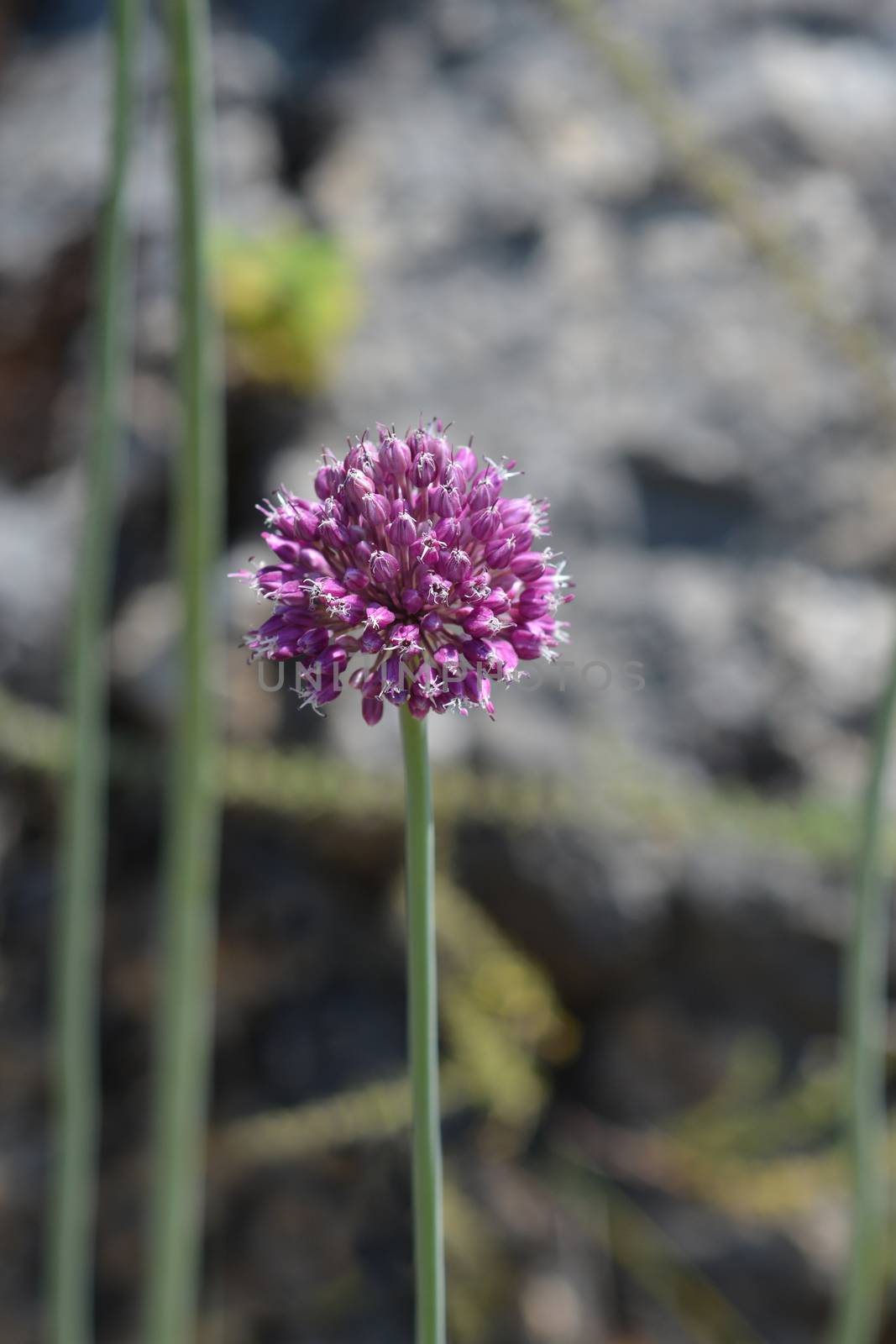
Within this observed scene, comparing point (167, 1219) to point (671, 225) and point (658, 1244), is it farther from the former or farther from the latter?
point (671, 225)

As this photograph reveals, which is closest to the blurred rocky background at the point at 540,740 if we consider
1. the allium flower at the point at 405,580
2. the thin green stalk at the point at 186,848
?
the thin green stalk at the point at 186,848

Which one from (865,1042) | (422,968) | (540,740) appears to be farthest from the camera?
(540,740)

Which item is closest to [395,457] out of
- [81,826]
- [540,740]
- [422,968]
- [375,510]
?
[375,510]

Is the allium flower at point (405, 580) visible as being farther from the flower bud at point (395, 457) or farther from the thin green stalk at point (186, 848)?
the thin green stalk at point (186, 848)

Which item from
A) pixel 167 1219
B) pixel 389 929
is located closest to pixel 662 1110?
pixel 389 929

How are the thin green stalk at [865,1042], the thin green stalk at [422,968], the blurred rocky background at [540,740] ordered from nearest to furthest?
1. the thin green stalk at [422,968]
2. the thin green stalk at [865,1042]
3. the blurred rocky background at [540,740]

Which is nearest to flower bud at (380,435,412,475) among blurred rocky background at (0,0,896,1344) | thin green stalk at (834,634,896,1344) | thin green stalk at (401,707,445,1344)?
thin green stalk at (401,707,445,1344)

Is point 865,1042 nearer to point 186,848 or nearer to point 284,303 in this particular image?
point 186,848
